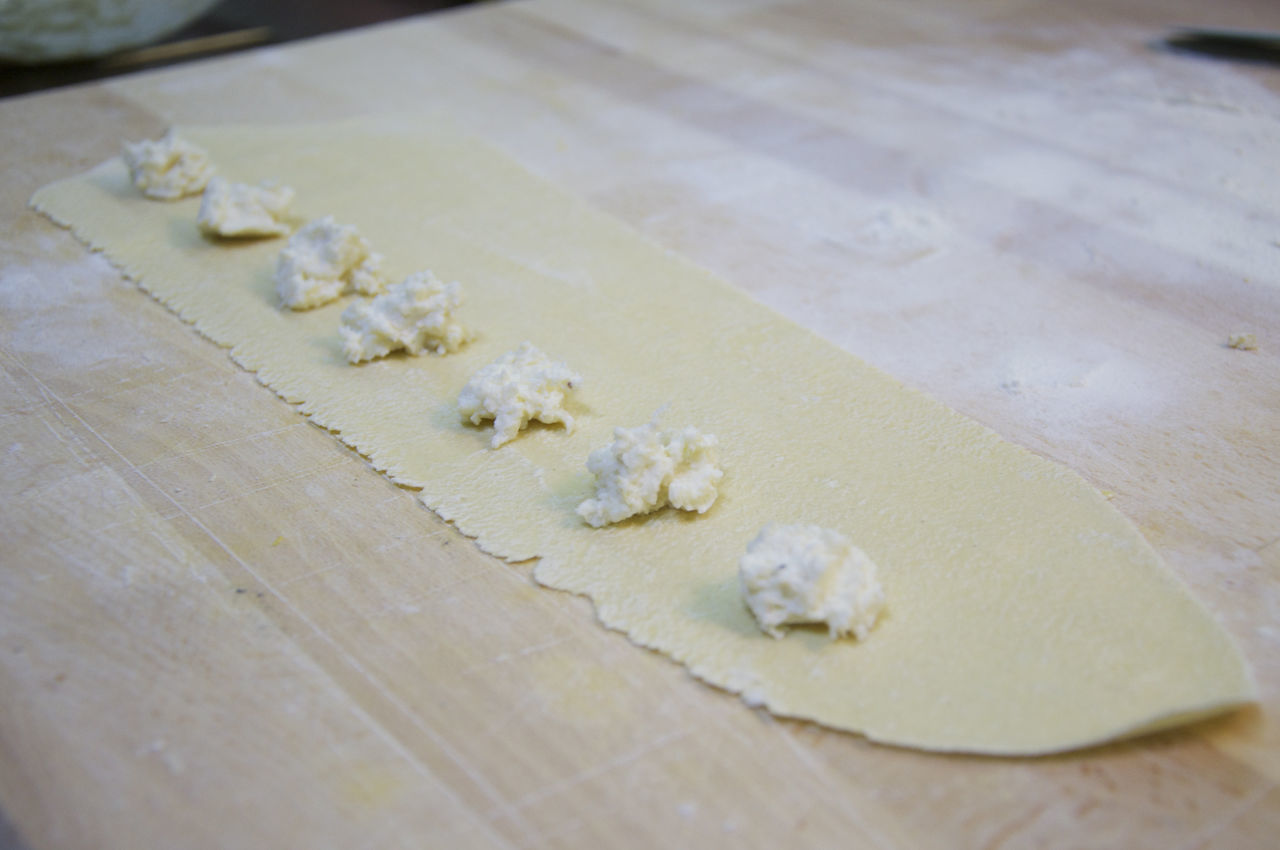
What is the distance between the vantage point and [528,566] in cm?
126

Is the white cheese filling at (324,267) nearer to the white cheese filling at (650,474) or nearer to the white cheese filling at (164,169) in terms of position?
the white cheese filling at (164,169)

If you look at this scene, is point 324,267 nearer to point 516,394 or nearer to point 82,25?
point 516,394

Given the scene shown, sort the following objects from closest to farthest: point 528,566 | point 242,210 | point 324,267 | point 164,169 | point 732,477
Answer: point 528,566
point 732,477
point 324,267
point 242,210
point 164,169

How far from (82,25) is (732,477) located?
2566 mm

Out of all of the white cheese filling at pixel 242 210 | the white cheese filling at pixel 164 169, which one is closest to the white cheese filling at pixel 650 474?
the white cheese filling at pixel 242 210

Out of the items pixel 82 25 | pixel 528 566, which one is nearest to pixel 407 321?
pixel 528 566

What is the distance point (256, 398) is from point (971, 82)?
1.99 metres

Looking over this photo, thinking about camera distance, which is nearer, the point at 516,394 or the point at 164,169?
the point at 516,394

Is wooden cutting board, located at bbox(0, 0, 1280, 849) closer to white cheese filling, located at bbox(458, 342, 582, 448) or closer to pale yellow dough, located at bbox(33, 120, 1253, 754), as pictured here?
pale yellow dough, located at bbox(33, 120, 1253, 754)

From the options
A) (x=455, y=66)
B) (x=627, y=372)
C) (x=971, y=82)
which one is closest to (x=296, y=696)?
(x=627, y=372)

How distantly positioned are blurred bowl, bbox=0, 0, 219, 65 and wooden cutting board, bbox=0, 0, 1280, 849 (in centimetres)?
43

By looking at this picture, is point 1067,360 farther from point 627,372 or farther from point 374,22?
point 374,22

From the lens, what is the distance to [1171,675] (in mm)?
1074

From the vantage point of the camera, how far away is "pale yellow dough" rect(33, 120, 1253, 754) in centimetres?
109
